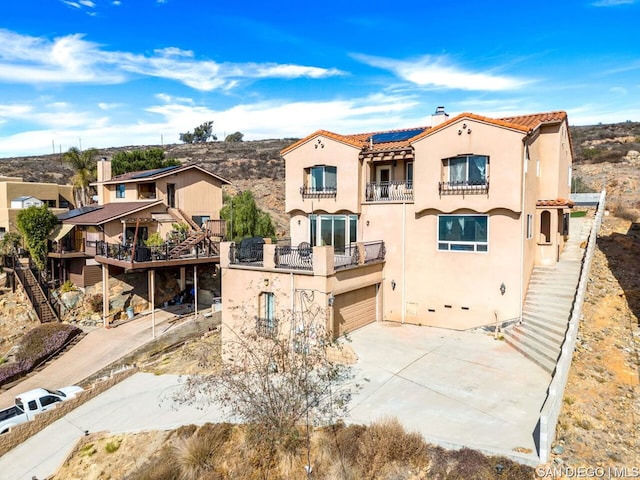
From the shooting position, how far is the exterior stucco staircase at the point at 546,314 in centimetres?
1459

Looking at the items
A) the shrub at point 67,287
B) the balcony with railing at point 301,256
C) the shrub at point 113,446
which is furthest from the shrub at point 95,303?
the shrub at point 113,446

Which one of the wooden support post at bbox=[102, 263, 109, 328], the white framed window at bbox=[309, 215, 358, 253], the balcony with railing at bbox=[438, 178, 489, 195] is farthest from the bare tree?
the wooden support post at bbox=[102, 263, 109, 328]

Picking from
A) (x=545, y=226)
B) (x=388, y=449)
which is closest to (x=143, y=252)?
(x=388, y=449)

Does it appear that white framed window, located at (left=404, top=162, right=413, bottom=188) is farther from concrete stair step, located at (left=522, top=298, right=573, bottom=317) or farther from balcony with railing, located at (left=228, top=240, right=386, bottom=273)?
concrete stair step, located at (left=522, top=298, right=573, bottom=317)

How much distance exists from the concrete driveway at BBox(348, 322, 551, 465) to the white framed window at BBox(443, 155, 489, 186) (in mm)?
6216

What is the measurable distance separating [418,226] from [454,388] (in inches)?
318

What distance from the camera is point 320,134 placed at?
20.6 metres

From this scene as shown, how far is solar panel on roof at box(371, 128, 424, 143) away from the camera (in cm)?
2100

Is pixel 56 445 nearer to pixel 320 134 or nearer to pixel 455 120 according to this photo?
pixel 320 134

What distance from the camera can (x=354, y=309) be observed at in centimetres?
1862

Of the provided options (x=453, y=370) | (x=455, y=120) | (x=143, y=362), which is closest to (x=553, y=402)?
(x=453, y=370)

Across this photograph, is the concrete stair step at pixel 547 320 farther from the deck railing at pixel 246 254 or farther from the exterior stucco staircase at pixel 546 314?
the deck railing at pixel 246 254

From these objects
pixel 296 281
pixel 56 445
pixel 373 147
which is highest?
pixel 373 147

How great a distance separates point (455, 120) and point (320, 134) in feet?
Result: 20.3
